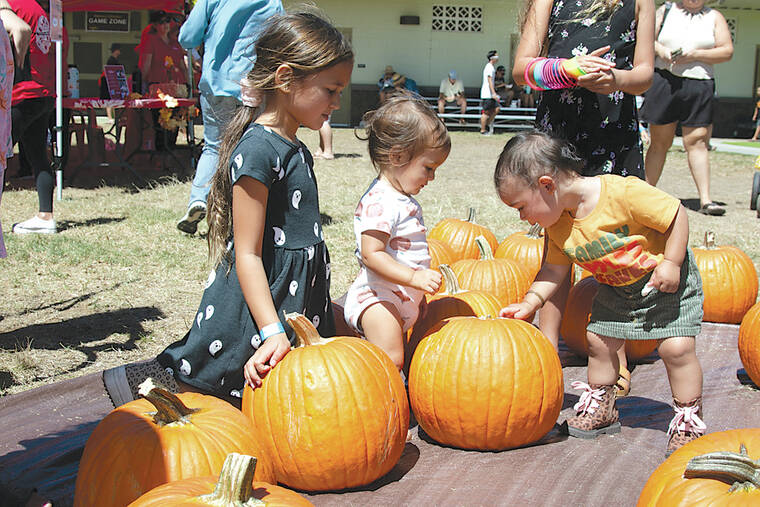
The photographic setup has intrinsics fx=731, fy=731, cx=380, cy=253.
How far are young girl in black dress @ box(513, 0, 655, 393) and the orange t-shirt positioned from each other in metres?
0.47

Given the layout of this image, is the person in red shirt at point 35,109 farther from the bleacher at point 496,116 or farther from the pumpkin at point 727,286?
the bleacher at point 496,116

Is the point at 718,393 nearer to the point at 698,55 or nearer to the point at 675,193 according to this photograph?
the point at 698,55

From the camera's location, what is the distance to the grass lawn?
378cm

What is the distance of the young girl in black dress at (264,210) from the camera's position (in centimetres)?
256

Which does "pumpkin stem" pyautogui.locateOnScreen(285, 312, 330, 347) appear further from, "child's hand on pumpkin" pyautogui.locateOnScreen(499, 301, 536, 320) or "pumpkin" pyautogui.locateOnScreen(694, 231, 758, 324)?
"pumpkin" pyautogui.locateOnScreen(694, 231, 758, 324)

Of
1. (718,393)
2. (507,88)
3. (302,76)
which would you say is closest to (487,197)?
(718,393)

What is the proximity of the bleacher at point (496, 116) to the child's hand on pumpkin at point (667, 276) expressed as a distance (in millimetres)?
20090

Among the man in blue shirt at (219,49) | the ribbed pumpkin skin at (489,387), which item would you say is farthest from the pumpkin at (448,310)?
the man in blue shirt at (219,49)

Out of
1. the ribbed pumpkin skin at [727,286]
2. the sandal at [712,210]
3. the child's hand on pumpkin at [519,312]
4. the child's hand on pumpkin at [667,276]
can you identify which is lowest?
the sandal at [712,210]

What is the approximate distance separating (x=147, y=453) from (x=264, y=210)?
3.04 feet

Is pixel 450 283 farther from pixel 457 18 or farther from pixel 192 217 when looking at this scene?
pixel 457 18

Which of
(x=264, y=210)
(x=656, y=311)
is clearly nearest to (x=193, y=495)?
(x=264, y=210)

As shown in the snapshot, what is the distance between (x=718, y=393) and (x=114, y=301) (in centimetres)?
347

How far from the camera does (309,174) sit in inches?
110
